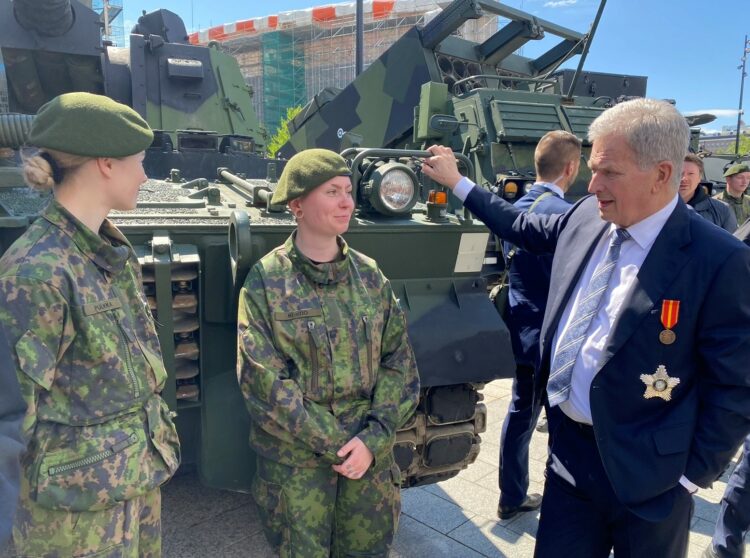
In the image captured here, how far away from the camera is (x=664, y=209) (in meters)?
2.00

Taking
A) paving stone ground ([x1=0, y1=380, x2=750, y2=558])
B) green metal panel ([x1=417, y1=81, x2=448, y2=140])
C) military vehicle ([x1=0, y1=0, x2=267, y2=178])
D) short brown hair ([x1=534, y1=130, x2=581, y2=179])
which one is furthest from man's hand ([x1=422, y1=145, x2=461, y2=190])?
green metal panel ([x1=417, y1=81, x2=448, y2=140])

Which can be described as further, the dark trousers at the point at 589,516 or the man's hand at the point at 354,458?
the man's hand at the point at 354,458

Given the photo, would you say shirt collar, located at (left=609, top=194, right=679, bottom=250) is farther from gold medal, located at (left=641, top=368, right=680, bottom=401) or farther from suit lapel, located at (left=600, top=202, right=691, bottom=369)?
gold medal, located at (left=641, top=368, right=680, bottom=401)

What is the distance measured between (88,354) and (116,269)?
0.27 metres

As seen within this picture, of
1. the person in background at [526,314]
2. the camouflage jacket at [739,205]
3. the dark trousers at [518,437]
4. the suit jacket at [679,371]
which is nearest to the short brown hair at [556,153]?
the person in background at [526,314]

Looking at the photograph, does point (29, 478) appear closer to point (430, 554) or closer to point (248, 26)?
Answer: point (430, 554)

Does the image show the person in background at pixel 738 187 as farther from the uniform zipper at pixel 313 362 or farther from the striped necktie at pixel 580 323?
the uniform zipper at pixel 313 362

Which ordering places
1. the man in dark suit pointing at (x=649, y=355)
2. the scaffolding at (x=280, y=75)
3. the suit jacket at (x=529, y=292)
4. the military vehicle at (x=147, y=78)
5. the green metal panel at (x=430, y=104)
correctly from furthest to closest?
the scaffolding at (x=280, y=75) < the green metal panel at (x=430, y=104) < the military vehicle at (x=147, y=78) < the suit jacket at (x=529, y=292) < the man in dark suit pointing at (x=649, y=355)

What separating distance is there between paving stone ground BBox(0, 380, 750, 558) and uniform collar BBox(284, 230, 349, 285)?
1534mm

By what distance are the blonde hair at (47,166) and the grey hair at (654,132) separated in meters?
1.54

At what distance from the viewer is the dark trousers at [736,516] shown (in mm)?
2984

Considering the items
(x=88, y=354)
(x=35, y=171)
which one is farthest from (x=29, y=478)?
(x=35, y=171)

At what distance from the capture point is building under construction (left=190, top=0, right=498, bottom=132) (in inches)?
1656

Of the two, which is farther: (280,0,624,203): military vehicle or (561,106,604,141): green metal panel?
(561,106,604,141): green metal panel
